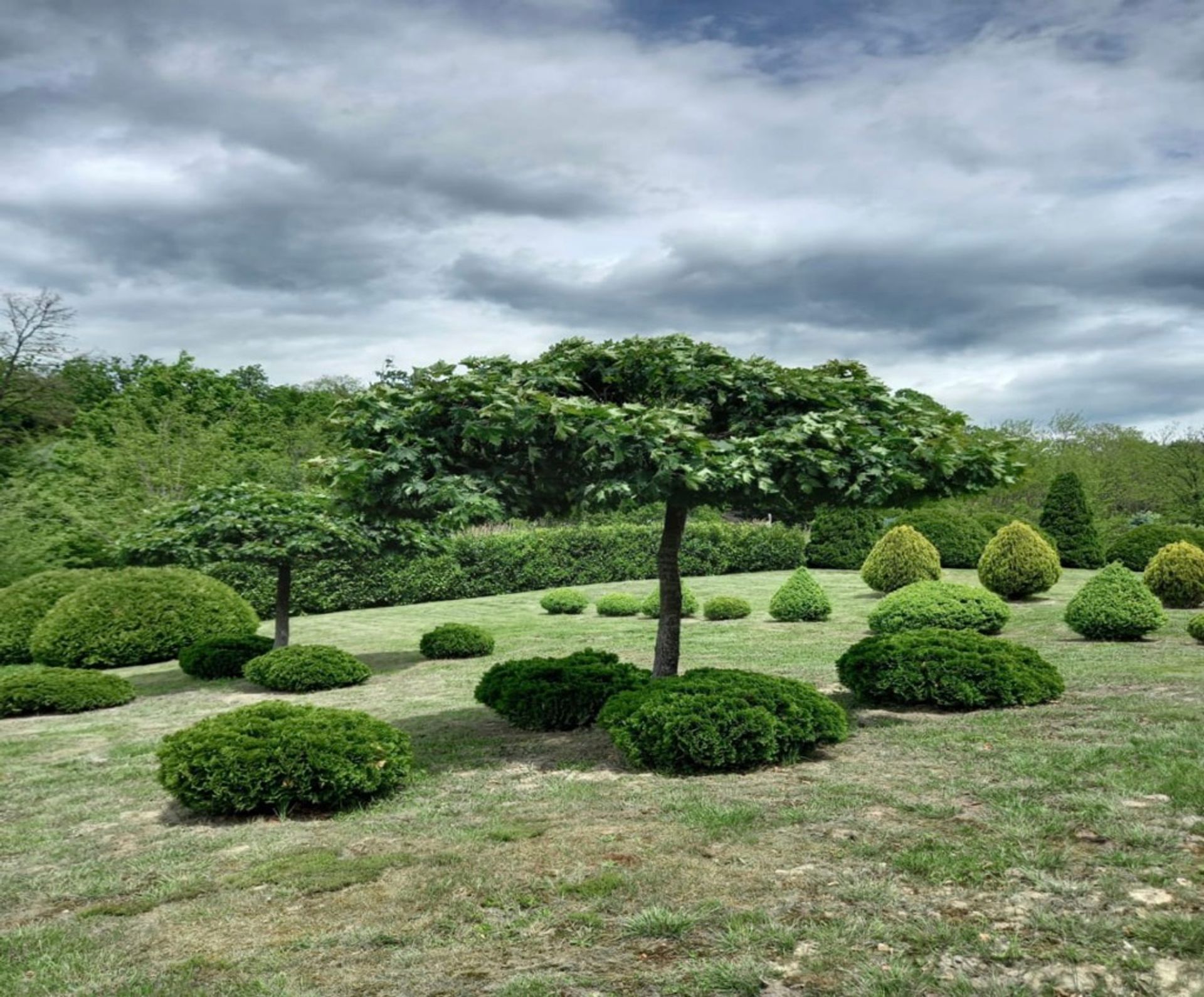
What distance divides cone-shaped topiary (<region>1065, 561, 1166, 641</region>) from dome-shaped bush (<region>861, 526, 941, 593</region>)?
6401mm

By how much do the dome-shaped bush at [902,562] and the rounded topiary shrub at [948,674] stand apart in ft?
39.6

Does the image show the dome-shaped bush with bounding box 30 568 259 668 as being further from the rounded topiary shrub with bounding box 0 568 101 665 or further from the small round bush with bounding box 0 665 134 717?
the small round bush with bounding box 0 665 134 717

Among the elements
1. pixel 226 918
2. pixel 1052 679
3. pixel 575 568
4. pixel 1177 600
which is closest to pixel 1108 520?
pixel 1177 600

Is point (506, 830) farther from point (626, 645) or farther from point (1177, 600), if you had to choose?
point (1177, 600)

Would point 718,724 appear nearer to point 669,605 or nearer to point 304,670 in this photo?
point 669,605

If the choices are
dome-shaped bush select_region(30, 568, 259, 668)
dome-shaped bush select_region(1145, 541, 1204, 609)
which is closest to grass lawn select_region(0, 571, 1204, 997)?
dome-shaped bush select_region(30, 568, 259, 668)

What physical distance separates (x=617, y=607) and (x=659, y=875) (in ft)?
54.4

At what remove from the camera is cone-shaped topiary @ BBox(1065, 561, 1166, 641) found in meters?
14.1

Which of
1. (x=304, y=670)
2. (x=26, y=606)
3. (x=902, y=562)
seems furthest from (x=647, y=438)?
(x=902, y=562)

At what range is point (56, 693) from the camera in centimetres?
1253

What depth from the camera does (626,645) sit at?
54.1 ft

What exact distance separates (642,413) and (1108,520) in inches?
1298

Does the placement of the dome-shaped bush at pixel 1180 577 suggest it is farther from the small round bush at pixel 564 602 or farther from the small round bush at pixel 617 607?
the small round bush at pixel 564 602

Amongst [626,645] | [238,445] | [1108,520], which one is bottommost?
[626,645]
